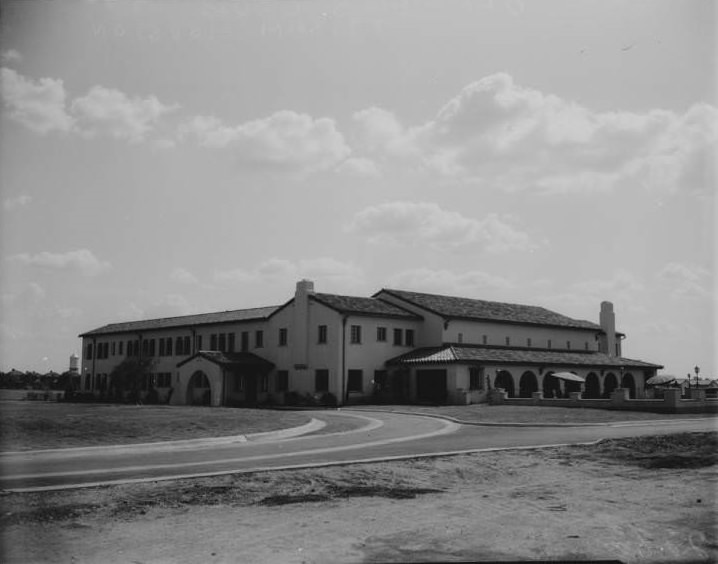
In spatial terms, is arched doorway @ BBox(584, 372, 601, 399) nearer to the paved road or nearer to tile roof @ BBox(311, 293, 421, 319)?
tile roof @ BBox(311, 293, 421, 319)

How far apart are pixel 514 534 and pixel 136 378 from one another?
2040 inches

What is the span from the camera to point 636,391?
5519 cm

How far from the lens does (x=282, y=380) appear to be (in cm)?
4956

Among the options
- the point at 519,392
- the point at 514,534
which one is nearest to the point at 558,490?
the point at 514,534

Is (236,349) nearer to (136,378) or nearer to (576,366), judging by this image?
(136,378)

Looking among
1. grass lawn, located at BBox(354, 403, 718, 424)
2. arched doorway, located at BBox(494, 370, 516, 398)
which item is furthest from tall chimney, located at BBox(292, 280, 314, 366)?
grass lawn, located at BBox(354, 403, 718, 424)

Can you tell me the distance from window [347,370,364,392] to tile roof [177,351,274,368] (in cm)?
632

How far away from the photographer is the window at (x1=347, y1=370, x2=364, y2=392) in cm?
4621

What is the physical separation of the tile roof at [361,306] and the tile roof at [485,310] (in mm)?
1271

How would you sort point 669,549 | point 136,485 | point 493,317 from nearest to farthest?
point 669,549
point 136,485
point 493,317

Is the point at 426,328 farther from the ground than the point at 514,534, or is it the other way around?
the point at 426,328

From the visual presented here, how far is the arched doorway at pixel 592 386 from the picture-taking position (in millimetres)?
52031

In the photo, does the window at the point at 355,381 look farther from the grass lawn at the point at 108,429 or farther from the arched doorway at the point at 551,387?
the grass lawn at the point at 108,429

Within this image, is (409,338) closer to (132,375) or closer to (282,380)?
(282,380)
